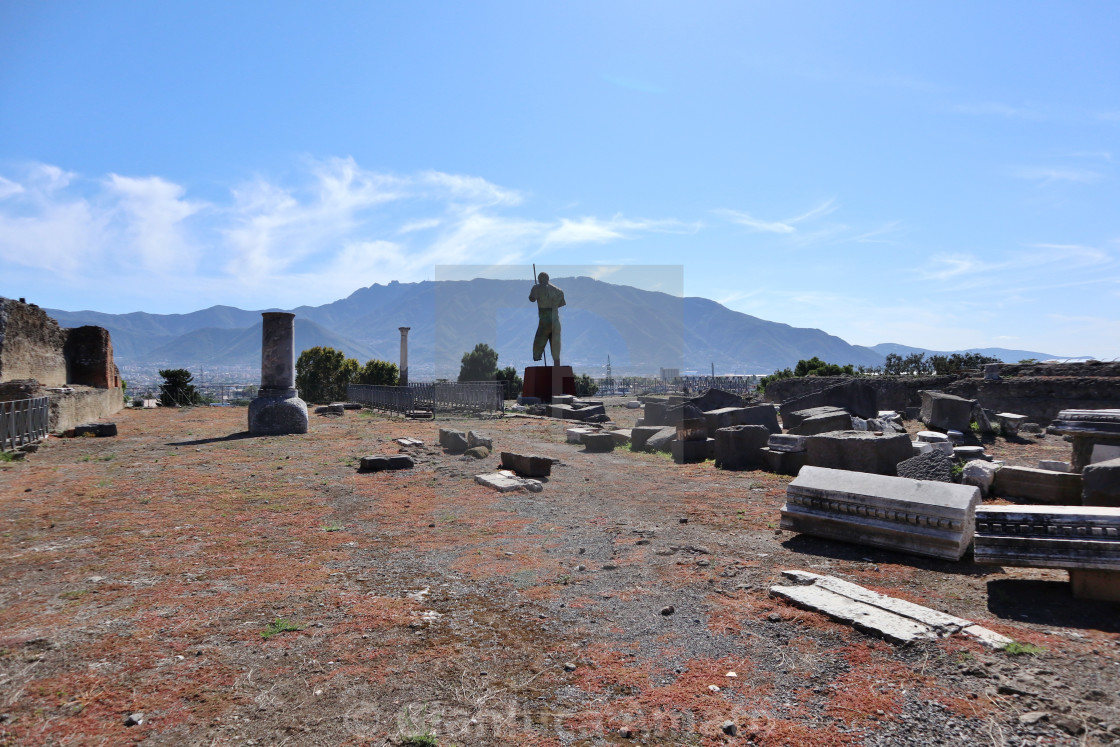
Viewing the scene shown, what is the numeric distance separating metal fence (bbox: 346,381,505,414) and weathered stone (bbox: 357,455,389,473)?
418 inches

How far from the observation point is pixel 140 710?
9.06ft

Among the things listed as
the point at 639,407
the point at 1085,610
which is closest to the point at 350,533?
the point at 1085,610

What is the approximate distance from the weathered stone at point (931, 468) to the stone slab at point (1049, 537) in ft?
7.39

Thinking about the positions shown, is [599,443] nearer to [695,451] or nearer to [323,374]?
[695,451]

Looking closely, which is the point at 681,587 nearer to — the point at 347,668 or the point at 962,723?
the point at 962,723

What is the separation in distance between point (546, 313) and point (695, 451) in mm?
13702

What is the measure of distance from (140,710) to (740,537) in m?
4.88

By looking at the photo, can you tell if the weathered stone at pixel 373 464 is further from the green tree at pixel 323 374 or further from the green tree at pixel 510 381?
the green tree at pixel 323 374

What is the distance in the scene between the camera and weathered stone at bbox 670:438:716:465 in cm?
1100

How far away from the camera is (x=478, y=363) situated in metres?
41.6

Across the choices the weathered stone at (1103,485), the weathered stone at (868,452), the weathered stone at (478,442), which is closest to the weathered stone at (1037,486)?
the weathered stone at (868,452)

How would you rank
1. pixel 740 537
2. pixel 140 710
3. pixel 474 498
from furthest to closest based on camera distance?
pixel 474 498, pixel 740 537, pixel 140 710

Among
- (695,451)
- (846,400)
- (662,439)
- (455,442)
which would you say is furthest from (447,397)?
(846,400)

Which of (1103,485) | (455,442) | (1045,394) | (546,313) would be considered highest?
(546,313)
